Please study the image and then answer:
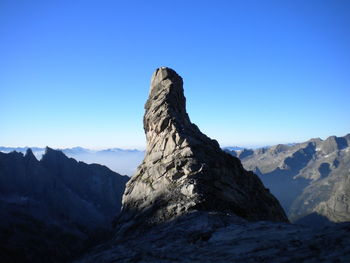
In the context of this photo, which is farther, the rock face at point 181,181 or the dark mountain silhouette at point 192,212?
the rock face at point 181,181

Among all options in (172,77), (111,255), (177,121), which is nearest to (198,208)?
(111,255)

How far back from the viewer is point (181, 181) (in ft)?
145

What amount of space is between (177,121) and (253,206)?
21206 millimetres

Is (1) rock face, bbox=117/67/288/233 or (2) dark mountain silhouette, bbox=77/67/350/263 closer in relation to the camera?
(2) dark mountain silhouette, bbox=77/67/350/263

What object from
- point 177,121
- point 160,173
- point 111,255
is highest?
point 177,121

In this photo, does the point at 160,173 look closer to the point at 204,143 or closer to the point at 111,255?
the point at 204,143

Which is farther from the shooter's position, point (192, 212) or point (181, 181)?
point (181, 181)

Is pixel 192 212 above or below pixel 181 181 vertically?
below

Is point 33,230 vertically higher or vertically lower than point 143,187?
lower

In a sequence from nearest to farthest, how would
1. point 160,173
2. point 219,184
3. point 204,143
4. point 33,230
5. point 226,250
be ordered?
point 226,250, point 219,184, point 160,173, point 204,143, point 33,230

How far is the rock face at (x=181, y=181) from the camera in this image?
40.3m

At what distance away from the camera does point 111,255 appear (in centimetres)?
2927

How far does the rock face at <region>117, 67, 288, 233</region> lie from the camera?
40.3m

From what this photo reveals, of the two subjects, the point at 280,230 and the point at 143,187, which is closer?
the point at 280,230
